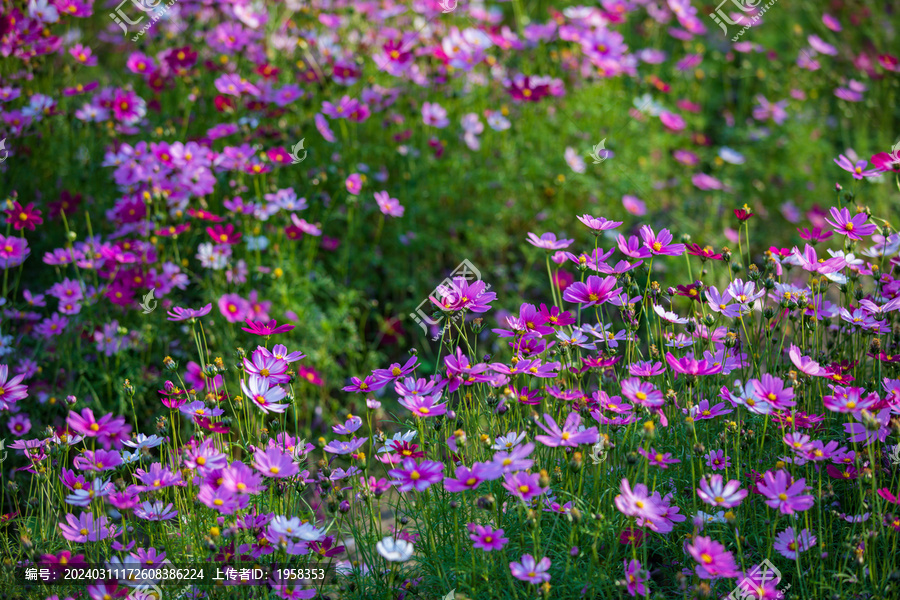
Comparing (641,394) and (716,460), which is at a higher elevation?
(641,394)

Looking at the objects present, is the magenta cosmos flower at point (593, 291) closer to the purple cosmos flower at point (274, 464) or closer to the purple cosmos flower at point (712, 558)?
the purple cosmos flower at point (712, 558)

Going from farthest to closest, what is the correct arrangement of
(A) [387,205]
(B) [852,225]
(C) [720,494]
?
(A) [387,205] < (B) [852,225] < (C) [720,494]

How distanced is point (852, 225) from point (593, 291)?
0.73 metres

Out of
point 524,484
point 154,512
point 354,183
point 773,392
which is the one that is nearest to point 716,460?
point 773,392

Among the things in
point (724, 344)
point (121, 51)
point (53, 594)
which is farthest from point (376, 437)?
point (121, 51)

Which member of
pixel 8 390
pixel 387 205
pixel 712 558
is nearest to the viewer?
pixel 712 558

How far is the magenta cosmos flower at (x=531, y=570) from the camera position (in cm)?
137

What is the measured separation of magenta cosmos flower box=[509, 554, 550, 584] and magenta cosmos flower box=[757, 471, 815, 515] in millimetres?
464

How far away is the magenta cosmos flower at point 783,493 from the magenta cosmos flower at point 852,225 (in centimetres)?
73

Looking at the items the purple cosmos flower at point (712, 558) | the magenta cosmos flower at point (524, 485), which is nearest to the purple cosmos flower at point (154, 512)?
the magenta cosmos flower at point (524, 485)

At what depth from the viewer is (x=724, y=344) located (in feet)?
6.08

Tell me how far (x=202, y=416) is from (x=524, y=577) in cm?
83

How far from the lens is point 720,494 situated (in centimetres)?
146

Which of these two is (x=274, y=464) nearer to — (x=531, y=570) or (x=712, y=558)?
(x=531, y=570)
